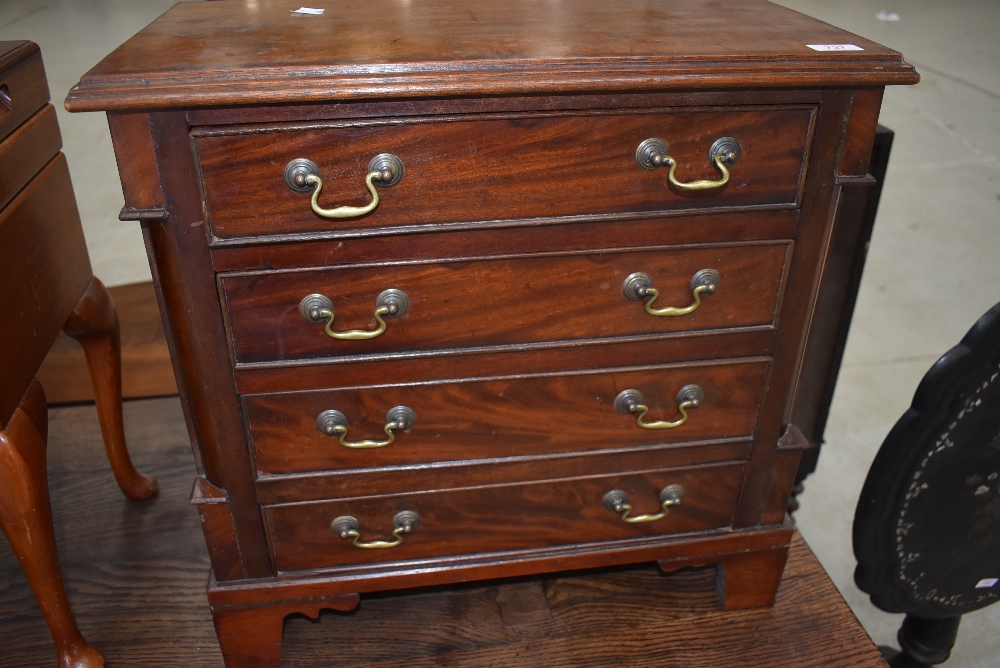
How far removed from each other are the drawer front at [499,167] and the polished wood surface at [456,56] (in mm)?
52

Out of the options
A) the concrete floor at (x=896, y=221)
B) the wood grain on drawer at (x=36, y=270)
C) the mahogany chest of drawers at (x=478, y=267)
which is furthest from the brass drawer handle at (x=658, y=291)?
the concrete floor at (x=896, y=221)

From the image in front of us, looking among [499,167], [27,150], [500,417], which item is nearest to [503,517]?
[500,417]

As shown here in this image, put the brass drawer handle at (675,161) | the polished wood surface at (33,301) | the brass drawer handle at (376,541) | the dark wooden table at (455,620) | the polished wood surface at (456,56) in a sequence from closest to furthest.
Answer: the polished wood surface at (456,56), the brass drawer handle at (675,161), the polished wood surface at (33,301), the brass drawer handle at (376,541), the dark wooden table at (455,620)

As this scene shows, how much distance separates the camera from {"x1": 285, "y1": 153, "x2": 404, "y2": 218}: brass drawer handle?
949 mm

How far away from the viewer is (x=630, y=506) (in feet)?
4.24

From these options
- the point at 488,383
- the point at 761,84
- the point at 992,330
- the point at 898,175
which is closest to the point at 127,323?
the point at 488,383

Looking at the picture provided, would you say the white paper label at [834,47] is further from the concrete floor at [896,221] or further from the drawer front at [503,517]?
the concrete floor at [896,221]

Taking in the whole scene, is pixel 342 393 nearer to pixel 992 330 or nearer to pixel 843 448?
pixel 992 330

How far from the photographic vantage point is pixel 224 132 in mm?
929

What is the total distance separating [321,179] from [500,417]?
427 millimetres

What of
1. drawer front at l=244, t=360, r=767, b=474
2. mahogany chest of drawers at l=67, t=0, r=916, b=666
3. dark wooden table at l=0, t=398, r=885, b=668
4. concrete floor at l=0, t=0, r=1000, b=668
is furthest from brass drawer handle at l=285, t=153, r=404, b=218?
concrete floor at l=0, t=0, r=1000, b=668

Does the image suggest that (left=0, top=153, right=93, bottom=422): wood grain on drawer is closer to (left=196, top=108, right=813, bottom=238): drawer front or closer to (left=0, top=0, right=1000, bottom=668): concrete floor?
(left=196, top=108, right=813, bottom=238): drawer front

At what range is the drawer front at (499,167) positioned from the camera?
95 centimetres

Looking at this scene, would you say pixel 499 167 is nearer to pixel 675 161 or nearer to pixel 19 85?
pixel 675 161
